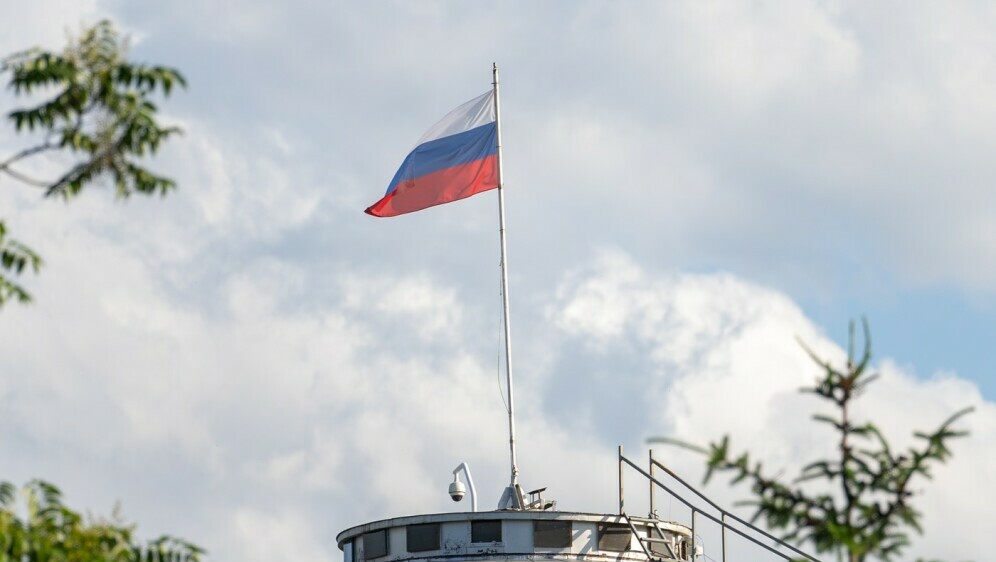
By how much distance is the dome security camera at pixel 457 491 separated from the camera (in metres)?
50.4

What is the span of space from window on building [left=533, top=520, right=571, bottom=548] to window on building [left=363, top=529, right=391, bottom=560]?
4.58m

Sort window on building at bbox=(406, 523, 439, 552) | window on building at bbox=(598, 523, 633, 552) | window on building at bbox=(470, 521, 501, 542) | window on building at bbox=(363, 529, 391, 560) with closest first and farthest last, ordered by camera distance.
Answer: window on building at bbox=(470, 521, 501, 542)
window on building at bbox=(406, 523, 439, 552)
window on building at bbox=(598, 523, 633, 552)
window on building at bbox=(363, 529, 391, 560)

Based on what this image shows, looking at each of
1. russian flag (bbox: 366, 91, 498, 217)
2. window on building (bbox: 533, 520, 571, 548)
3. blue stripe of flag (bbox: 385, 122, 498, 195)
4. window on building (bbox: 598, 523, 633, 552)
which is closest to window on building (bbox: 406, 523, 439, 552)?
window on building (bbox: 533, 520, 571, 548)

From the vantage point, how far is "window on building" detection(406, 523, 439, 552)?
49031 millimetres

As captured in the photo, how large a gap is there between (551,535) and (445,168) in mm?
12887

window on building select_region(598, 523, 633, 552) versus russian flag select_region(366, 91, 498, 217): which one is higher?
russian flag select_region(366, 91, 498, 217)

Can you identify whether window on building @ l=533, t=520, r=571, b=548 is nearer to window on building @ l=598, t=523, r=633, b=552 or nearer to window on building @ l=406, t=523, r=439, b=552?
window on building @ l=598, t=523, r=633, b=552

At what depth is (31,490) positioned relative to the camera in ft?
69.3

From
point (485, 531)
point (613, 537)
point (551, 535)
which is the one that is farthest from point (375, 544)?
point (613, 537)

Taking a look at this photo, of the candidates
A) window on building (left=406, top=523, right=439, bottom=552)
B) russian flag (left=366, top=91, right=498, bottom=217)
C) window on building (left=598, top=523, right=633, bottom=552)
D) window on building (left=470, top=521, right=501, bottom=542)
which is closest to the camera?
window on building (left=470, top=521, right=501, bottom=542)

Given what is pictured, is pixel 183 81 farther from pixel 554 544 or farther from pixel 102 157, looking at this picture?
pixel 554 544

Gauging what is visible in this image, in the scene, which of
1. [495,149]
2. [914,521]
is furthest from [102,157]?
[495,149]

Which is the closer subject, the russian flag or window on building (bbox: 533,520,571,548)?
window on building (bbox: 533,520,571,548)

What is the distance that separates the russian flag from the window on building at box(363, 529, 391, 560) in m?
10.4
